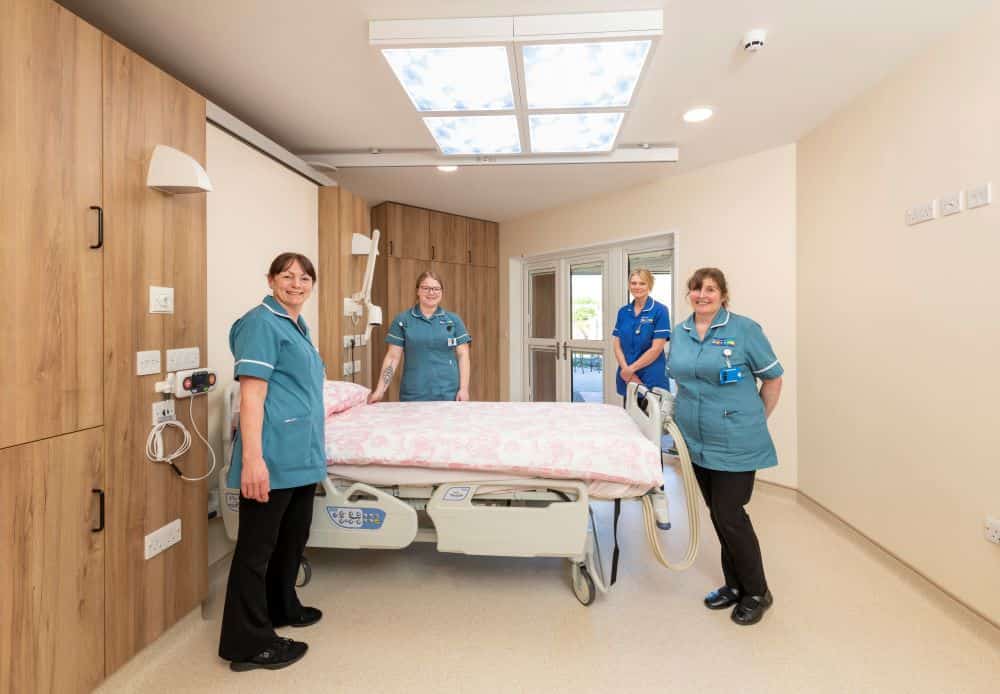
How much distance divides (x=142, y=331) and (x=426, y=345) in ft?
4.74

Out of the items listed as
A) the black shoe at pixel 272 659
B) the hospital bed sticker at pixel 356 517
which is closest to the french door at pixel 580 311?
the hospital bed sticker at pixel 356 517

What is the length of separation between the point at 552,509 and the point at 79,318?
1666mm

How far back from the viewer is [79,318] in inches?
54.9

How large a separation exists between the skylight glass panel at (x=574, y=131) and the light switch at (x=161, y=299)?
193 centimetres

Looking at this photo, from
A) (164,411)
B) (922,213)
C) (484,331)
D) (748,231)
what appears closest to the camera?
(164,411)

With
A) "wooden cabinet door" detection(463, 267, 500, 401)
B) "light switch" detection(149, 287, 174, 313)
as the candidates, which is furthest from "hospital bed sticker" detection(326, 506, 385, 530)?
"wooden cabinet door" detection(463, 267, 500, 401)

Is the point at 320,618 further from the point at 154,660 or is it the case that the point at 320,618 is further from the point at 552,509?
the point at 552,509

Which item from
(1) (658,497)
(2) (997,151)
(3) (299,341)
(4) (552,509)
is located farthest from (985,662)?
(3) (299,341)

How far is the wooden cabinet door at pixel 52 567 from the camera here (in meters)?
1.22

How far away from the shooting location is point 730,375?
1807 mm

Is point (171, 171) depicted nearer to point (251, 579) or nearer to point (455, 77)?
point (455, 77)

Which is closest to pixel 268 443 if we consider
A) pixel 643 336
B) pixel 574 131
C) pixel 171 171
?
pixel 171 171

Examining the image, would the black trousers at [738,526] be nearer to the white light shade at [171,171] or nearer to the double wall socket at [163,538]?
the double wall socket at [163,538]

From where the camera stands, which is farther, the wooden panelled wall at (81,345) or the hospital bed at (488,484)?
the hospital bed at (488,484)
